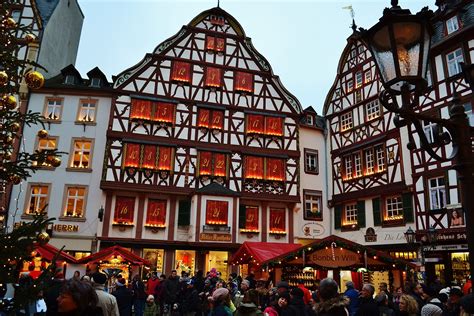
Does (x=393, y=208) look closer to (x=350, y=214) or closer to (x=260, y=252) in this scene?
(x=350, y=214)

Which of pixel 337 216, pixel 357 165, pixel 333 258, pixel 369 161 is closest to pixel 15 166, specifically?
pixel 333 258

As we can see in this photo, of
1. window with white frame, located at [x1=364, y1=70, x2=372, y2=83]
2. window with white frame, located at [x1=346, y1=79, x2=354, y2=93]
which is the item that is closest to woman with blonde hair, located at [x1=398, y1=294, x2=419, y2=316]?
window with white frame, located at [x1=364, y1=70, x2=372, y2=83]

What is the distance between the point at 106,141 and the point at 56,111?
3.34 meters

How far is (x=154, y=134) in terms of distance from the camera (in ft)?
70.4

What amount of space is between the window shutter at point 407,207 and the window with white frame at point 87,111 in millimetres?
16633

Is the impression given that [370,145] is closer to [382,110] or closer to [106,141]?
[382,110]

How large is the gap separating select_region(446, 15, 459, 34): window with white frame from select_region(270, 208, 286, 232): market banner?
12.5 meters

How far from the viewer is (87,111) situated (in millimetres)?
21484

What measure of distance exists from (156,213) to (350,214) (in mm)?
11056

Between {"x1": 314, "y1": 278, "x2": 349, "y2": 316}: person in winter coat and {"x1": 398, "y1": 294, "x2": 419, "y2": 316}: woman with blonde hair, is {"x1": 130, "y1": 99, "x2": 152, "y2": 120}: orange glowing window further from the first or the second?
{"x1": 314, "y1": 278, "x2": 349, "y2": 316}: person in winter coat

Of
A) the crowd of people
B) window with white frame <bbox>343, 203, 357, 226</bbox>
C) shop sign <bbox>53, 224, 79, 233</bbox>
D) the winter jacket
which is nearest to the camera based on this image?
the crowd of people

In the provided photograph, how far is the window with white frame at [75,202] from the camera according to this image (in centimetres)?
1984

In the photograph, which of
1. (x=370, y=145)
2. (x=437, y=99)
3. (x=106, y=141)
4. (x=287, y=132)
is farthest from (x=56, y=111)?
(x=437, y=99)

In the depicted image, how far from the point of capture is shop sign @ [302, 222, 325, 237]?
917 inches
